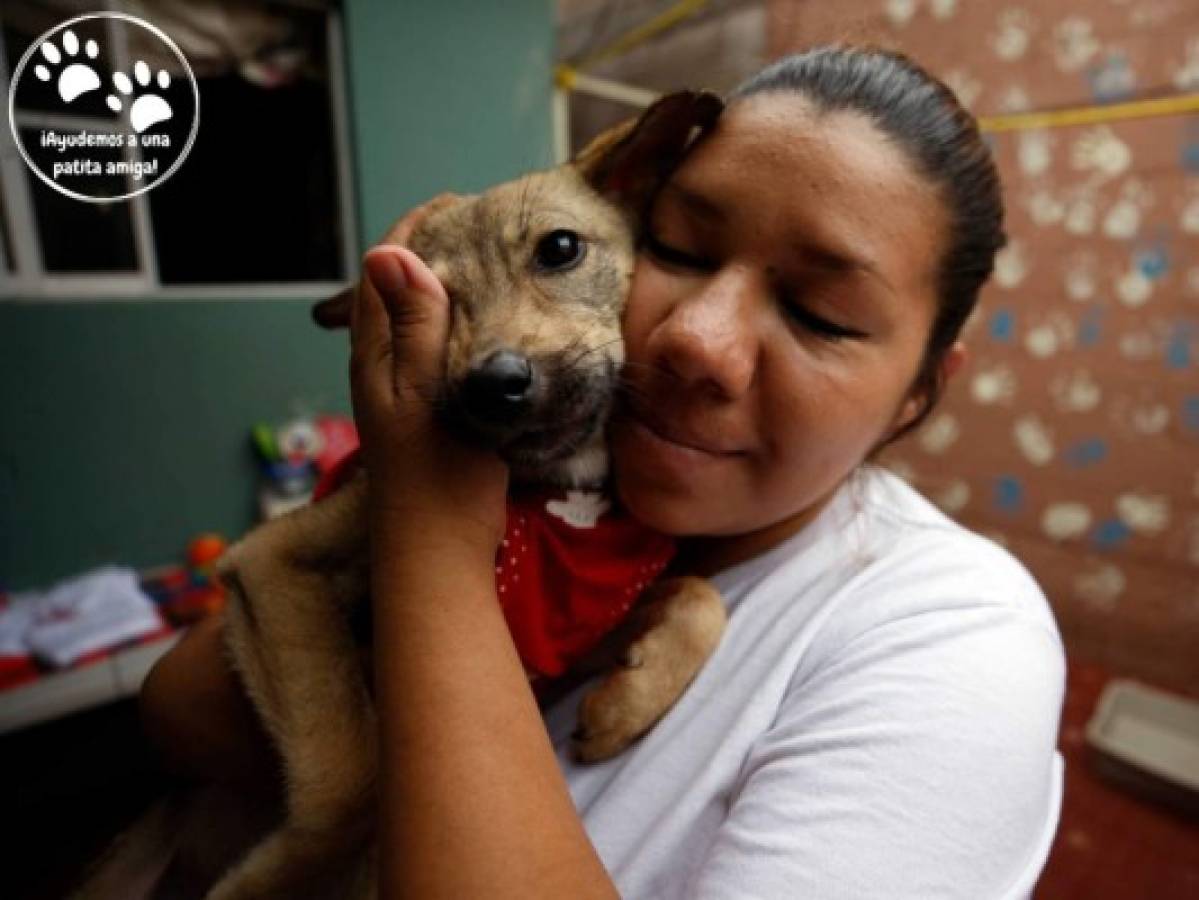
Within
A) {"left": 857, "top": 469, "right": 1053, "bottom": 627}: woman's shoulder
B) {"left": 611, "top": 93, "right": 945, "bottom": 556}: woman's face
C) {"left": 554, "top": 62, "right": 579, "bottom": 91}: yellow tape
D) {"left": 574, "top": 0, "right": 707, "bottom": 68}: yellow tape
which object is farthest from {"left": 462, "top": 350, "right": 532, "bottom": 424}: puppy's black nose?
{"left": 554, "top": 62, "right": 579, "bottom": 91}: yellow tape

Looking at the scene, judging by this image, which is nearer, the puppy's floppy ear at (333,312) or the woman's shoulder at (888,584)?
the woman's shoulder at (888,584)

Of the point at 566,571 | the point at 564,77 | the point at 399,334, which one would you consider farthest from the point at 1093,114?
the point at 399,334

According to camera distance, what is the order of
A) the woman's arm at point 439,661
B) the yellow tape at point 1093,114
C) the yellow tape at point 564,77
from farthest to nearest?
the yellow tape at point 564,77 → the yellow tape at point 1093,114 → the woman's arm at point 439,661

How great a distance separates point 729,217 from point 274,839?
1.36 m

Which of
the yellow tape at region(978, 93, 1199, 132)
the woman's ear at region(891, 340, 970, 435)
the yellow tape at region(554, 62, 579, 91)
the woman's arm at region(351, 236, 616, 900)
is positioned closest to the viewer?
the woman's arm at region(351, 236, 616, 900)

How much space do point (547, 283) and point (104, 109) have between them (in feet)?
2.59

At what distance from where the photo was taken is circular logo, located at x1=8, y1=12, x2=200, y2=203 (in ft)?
3.88

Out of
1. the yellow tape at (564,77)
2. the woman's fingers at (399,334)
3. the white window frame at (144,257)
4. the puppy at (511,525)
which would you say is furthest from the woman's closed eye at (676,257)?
the yellow tape at (564,77)

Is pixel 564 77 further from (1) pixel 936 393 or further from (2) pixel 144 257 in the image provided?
(1) pixel 936 393

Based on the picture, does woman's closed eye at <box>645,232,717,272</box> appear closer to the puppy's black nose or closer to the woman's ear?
the puppy's black nose

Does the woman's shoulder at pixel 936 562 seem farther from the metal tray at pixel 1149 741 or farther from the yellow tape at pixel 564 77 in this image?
the yellow tape at pixel 564 77

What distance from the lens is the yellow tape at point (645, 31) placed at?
4219mm

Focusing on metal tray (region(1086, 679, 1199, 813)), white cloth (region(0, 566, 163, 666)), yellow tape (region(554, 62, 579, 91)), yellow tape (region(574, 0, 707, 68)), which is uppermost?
yellow tape (region(574, 0, 707, 68))

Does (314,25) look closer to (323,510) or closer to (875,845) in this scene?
(323,510)
